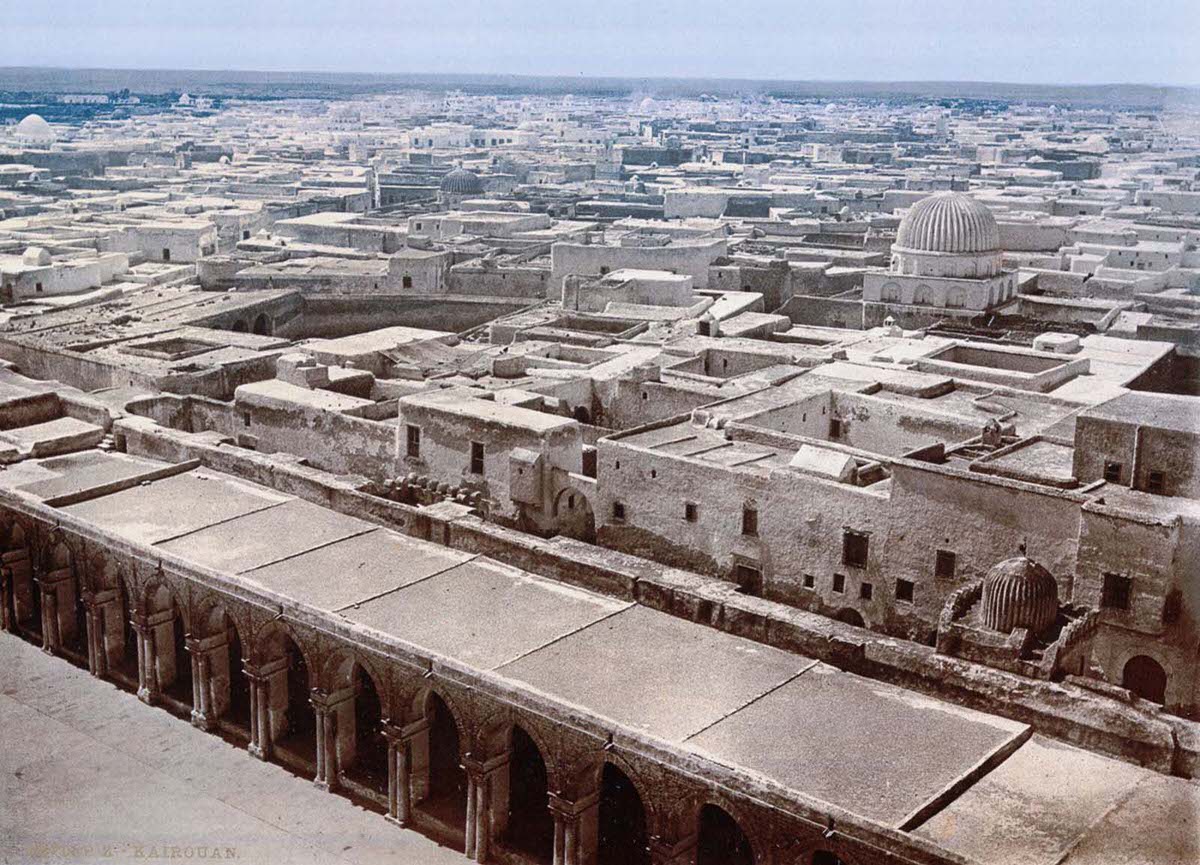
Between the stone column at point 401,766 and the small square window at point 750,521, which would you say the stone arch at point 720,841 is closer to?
the stone column at point 401,766

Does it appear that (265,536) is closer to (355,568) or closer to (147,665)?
(355,568)

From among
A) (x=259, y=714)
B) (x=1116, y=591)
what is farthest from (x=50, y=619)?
(x=1116, y=591)

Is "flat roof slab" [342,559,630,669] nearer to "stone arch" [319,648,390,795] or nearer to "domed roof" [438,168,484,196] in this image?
"stone arch" [319,648,390,795]

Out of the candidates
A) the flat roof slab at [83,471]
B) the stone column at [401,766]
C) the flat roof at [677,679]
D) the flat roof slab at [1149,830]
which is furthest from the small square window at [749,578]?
the flat roof slab at [83,471]

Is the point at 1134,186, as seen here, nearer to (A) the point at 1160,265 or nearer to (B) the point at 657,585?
(A) the point at 1160,265

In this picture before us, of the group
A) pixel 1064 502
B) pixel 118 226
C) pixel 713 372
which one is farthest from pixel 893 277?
pixel 118 226

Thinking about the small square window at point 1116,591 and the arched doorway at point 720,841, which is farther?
the small square window at point 1116,591

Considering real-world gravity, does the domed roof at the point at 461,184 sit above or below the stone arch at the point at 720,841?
above

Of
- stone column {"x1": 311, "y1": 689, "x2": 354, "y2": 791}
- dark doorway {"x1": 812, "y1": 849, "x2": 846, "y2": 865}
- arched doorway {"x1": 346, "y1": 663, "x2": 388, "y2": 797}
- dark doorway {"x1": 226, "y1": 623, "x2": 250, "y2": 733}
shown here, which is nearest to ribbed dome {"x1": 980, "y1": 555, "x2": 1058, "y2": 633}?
dark doorway {"x1": 812, "y1": 849, "x2": 846, "y2": 865}
